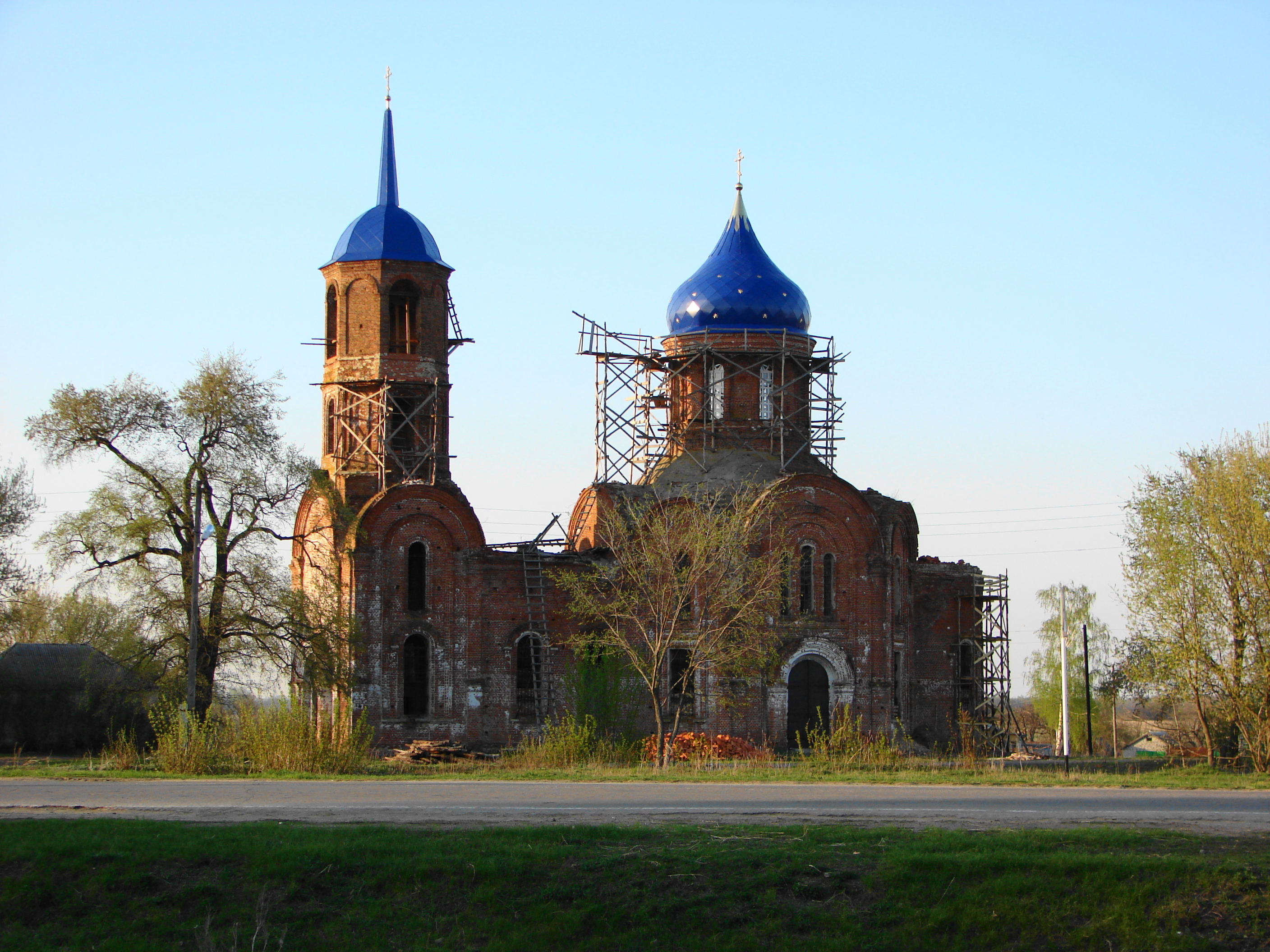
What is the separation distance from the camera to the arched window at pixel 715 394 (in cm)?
3422

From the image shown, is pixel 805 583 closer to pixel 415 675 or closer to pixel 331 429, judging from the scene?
pixel 415 675

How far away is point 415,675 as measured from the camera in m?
29.1

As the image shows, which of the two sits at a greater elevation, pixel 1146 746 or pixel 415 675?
pixel 415 675

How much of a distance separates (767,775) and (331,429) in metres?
15.2

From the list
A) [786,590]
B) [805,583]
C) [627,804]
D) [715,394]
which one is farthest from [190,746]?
[715,394]

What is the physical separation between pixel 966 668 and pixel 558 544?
10109 mm

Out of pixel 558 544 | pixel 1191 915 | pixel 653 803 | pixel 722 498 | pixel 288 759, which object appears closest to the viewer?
pixel 1191 915

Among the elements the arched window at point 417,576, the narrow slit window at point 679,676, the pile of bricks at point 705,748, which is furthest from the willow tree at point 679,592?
the arched window at point 417,576

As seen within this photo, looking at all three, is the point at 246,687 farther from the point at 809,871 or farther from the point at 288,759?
the point at 809,871

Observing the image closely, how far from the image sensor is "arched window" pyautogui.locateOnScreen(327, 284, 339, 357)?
1240 inches

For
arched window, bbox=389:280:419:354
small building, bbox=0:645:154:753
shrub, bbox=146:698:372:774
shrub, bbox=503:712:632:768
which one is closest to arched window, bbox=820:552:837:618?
shrub, bbox=503:712:632:768

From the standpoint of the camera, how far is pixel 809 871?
11578mm

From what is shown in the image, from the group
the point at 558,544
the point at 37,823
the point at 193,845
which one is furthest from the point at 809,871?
the point at 558,544

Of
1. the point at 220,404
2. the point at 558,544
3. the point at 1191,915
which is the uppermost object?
the point at 220,404
